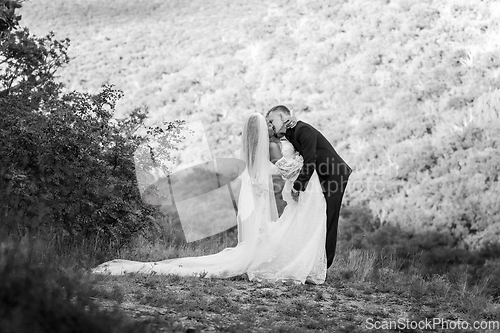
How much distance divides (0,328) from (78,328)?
1.92 ft

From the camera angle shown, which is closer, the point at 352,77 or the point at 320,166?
the point at 320,166

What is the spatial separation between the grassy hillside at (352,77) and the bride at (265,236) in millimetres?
8497

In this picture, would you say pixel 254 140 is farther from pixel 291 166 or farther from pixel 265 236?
pixel 265 236

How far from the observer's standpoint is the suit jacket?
715 cm

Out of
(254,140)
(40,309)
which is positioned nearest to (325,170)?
(254,140)

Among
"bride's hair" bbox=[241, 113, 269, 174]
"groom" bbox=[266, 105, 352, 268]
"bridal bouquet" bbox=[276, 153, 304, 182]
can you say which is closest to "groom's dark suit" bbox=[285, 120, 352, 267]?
"groom" bbox=[266, 105, 352, 268]

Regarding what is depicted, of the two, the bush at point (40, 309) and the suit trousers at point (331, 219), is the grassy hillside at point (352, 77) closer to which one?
the suit trousers at point (331, 219)

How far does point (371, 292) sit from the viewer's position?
23.6 feet

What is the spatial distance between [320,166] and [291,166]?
0.35 m

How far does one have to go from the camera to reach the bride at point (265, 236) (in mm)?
6992

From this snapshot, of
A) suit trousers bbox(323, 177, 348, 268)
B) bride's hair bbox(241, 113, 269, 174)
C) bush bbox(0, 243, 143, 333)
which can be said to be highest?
bride's hair bbox(241, 113, 269, 174)

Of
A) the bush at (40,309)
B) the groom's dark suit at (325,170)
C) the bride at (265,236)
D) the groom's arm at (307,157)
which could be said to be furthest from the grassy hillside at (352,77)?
the bush at (40,309)

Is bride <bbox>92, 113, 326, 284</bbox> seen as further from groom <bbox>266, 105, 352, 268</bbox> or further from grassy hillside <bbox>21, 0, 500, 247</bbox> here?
grassy hillside <bbox>21, 0, 500, 247</bbox>

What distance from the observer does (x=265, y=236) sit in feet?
23.4
